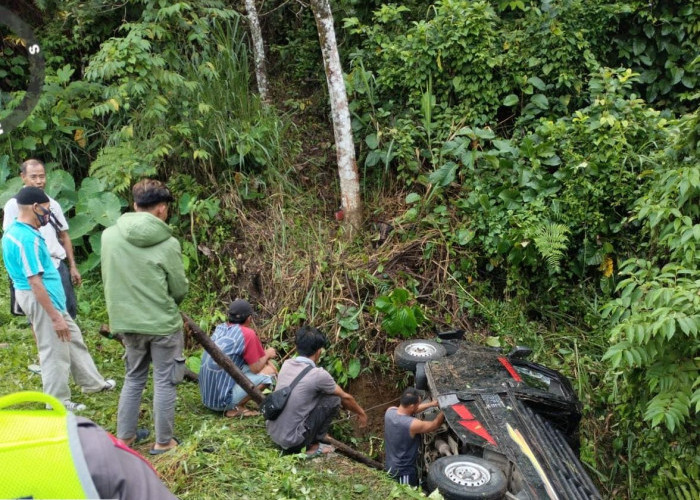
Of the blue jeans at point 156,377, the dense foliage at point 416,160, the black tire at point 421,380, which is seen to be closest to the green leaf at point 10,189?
the dense foliage at point 416,160

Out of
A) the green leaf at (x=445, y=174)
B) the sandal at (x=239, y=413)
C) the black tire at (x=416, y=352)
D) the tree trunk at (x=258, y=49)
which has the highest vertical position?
the tree trunk at (x=258, y=49)

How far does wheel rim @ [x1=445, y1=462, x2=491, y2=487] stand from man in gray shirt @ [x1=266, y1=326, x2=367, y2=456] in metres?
1.21

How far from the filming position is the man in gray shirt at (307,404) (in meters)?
4.90

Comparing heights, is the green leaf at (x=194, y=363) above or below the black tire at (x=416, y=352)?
below

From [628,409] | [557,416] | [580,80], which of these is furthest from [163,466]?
[580,80]

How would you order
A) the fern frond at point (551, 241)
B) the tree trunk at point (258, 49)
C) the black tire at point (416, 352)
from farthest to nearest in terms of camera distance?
the tree trunk at point (258, 49) < the fern frond at point (551, 241) < the black tire at point (416, 352)

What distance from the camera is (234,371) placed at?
514 cm

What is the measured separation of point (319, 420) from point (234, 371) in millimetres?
805

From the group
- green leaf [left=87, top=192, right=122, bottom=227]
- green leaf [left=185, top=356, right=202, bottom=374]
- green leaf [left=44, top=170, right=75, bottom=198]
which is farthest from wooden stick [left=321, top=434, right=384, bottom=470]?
green leaf [left=44, top=170, right=75, bottom=198]

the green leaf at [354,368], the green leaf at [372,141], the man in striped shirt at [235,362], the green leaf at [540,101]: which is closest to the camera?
the man in striped shirt at [235,362]

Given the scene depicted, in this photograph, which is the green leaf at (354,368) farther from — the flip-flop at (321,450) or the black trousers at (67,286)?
the black trousers at (67,286)

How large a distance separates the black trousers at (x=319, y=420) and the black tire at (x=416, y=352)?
1.06m

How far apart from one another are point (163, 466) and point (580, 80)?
6.43m

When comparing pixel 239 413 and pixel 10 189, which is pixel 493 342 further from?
pixel 10 189
